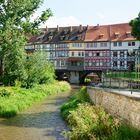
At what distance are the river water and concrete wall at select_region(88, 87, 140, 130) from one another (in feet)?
10.7

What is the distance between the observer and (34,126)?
90.0 ft

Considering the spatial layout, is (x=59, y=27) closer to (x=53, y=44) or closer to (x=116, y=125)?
(x=53, y=44)

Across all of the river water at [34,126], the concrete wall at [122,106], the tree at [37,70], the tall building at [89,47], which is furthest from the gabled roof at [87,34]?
the concrete wall at [122,106]

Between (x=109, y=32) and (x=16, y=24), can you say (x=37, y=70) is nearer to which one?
(x=16, y=24)

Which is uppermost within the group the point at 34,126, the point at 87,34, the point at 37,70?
the point at 87,34

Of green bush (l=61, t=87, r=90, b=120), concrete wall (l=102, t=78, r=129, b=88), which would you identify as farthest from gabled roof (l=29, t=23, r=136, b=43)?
concrete wall (l=102, t=78, r=129, b=88)

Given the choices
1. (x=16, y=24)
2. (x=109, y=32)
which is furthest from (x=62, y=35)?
(x=16, y=24)

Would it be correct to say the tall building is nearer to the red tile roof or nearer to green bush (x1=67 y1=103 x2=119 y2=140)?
the red tile roof

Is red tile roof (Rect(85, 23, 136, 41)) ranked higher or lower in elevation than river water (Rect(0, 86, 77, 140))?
higher

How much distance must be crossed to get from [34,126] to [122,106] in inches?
340

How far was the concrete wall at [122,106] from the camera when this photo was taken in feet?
60.2

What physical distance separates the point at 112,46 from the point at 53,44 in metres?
15.6

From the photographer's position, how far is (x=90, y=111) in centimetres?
2178

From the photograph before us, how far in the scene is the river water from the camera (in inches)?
941
